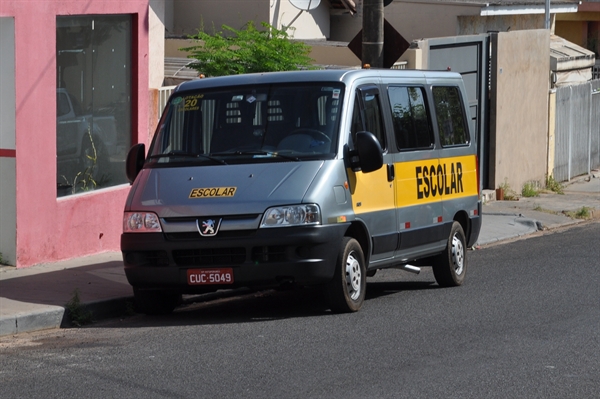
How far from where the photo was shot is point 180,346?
820 cm

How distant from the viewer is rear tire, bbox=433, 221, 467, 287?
1152cm

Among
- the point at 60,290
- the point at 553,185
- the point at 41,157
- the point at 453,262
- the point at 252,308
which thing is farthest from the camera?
the point at 553,185

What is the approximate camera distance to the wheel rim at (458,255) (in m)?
11.7

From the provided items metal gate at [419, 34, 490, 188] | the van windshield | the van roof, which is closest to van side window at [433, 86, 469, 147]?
the van roof

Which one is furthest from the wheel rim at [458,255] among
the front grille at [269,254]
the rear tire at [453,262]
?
the front grille at [269,254]

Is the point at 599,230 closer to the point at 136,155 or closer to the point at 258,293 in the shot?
the point at 258,293

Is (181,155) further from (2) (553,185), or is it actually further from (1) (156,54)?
(2) (553,185)

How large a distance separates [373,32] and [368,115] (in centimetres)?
452

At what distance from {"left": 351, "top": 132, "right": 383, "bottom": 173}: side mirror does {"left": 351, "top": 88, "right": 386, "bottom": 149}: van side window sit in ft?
0.81

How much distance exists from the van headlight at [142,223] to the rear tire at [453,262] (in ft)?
11.6

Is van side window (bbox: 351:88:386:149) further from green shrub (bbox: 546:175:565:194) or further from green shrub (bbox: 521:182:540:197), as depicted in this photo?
green shrub (bbox: 546:175:565:194)

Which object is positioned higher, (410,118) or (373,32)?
(373,32)

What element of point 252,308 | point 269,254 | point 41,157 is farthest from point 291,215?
point 41,157

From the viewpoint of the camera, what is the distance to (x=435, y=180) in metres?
11.3
